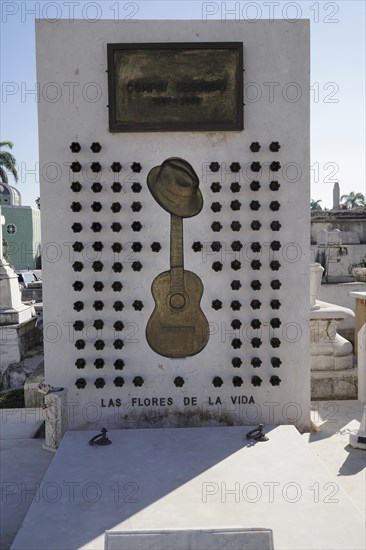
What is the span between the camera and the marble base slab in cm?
405

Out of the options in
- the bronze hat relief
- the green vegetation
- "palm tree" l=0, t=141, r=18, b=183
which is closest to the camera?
the bronze hat relief

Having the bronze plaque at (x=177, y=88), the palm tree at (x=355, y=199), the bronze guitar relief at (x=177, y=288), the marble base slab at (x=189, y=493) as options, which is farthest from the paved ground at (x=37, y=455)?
the palm tree at (x=355, y=199)

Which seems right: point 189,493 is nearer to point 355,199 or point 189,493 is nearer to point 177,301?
point 177,301

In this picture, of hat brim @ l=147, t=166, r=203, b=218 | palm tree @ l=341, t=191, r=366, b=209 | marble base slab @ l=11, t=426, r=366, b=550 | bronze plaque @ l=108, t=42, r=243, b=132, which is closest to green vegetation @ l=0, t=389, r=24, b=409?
marble base slab @ l=11, t=426, r=366, b=550

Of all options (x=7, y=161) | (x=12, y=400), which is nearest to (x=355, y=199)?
(x=7, y=161)

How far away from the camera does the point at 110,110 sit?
6.62 metres

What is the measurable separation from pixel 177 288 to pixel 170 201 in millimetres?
1118

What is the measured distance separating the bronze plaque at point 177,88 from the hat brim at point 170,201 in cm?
60

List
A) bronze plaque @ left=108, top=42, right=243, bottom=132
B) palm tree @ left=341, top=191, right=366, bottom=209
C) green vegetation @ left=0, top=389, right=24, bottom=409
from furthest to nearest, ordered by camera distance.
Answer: palm tree @ left=341, top=191, right=366, bottom=209 → green vegetation @ left=0, top=389, right=24, bottom=409 → bronze plaque @ left=108, top=42, right=243, bottom=132

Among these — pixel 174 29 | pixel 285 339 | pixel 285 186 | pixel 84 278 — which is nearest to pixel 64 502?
pixel 84 278

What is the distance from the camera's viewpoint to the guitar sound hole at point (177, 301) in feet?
22.2

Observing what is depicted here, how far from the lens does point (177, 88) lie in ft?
21.7

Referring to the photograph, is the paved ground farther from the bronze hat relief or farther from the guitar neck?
the bronze hat relief

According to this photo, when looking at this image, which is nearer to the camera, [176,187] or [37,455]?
[37,455]
